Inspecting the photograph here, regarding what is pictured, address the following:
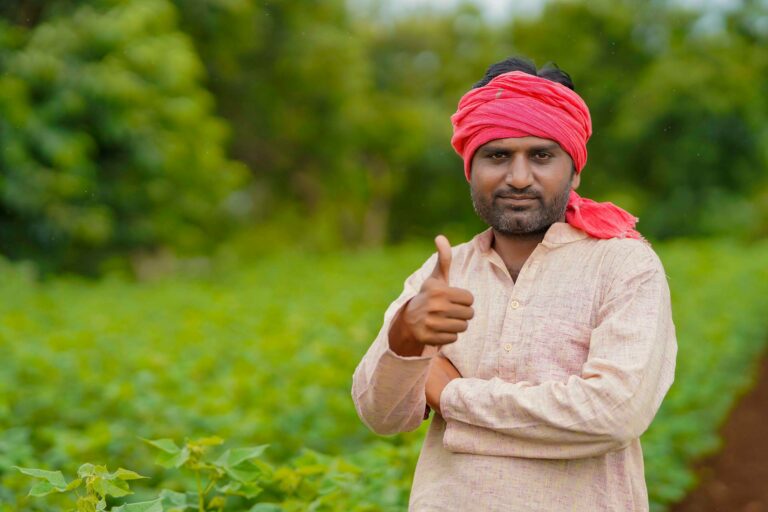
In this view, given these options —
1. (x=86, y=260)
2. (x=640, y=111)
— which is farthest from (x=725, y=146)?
(x=86, y=260)

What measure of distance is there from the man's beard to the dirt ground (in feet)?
14.1

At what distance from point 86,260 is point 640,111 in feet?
58.1

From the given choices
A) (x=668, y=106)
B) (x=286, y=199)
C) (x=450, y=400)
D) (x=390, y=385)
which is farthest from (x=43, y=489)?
(x=286, y=199)

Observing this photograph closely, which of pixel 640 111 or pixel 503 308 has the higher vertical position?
pixel 640 111

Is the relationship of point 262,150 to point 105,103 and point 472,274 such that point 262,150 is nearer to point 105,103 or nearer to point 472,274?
point 105,103

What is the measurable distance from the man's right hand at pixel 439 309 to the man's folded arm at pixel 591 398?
0.19 meters

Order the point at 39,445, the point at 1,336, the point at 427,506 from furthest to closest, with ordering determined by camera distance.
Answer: the point at 1,336, the point at 39,445, the point at 427,506

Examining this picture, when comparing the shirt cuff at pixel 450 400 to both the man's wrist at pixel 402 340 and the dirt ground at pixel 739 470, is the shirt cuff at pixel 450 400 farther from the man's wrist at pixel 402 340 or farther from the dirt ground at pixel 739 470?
the dirt ground at pixel 739 470

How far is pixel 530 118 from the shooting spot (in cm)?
219

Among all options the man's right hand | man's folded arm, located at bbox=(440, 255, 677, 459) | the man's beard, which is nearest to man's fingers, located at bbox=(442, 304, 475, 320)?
the man's right hand

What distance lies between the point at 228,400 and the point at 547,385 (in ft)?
9.63

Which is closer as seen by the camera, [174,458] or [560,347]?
[560,347]

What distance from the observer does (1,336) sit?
21.2 ft

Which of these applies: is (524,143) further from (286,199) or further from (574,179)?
(286,199)
